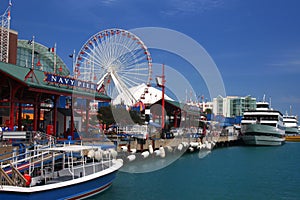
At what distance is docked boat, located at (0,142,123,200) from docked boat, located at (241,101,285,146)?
54.4 metres

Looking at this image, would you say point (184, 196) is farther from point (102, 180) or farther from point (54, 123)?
point (54, 123)

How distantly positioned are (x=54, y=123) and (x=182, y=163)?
15.0 metres

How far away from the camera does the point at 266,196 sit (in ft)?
78.4

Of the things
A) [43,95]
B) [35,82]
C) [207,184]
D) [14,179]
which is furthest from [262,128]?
[14,179]

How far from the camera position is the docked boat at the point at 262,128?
7425cm

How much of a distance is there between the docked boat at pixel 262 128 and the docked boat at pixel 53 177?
54.4 metres

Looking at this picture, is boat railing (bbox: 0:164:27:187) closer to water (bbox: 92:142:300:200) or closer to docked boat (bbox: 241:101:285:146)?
water (bbox: 92:142:300:200)

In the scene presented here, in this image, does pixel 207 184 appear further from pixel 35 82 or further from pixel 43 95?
pixel 43 95

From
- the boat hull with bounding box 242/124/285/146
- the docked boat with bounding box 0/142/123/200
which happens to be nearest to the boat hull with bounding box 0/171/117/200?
the docked boat with bounding box 0/142/123/200

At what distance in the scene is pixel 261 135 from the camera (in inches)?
2950

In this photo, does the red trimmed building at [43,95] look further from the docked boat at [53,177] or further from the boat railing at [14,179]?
the boat railing at [14,179]

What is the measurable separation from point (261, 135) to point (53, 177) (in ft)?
203

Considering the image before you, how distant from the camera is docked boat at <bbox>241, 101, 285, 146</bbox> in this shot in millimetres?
74250

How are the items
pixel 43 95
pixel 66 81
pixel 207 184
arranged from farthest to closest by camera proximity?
pixel 43 95 < pixel 66 81 < pixel 207 184
